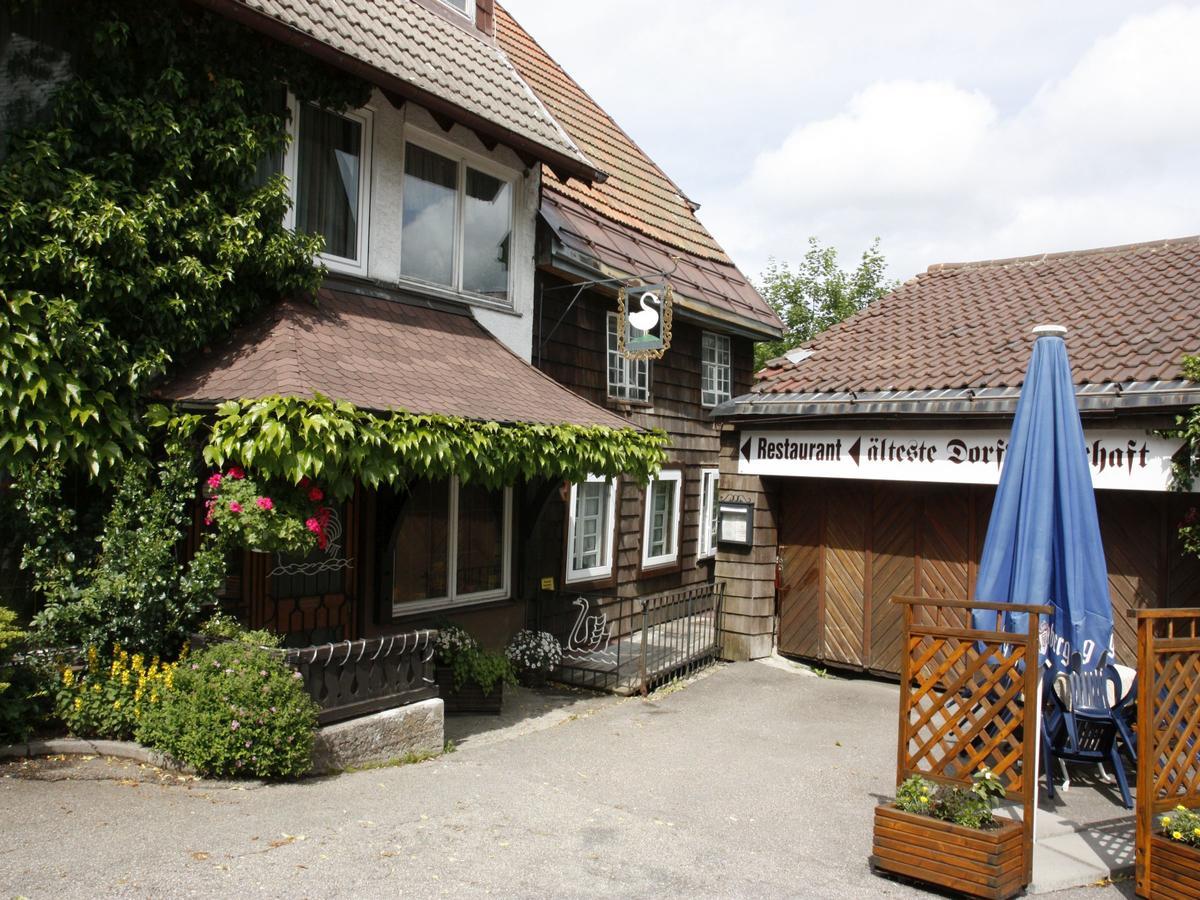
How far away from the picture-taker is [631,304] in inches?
522

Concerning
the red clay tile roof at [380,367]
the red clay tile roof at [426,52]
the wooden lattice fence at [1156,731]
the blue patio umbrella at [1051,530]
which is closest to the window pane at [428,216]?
the red clay tile roof at [380,367]

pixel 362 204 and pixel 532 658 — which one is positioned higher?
pixel 362 204

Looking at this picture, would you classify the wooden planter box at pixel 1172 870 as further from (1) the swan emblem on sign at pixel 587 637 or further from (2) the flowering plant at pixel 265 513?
(1) the swan emblem on sign at pixel 587 637

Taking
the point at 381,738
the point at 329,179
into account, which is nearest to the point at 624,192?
the point at 329,179

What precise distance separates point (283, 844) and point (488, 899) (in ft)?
4.36

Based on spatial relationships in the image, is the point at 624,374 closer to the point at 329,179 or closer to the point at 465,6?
the point at 465,6

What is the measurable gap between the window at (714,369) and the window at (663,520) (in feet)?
5.85

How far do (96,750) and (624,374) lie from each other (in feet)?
28.9

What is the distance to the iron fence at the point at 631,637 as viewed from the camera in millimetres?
11031

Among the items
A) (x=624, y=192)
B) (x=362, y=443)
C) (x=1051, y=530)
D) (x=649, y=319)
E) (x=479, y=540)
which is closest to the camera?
(x=362, y=443)

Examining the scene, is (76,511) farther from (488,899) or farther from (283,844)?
(488,899)

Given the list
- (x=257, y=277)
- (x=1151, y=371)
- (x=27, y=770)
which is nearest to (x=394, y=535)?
(x=257, y=277)

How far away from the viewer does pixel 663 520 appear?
15227 millimetres

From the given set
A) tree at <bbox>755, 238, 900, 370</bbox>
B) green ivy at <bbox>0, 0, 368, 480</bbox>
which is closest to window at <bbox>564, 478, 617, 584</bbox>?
green ivy at <bbox>0, 0, 368, 480</bbox>
